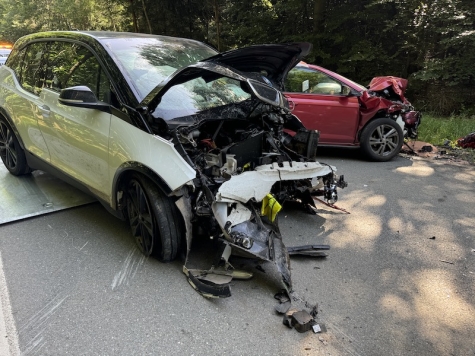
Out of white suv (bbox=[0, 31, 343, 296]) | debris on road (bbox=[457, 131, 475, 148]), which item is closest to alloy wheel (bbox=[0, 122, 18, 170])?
white suv (bbox=[0, 31, 343, 296])

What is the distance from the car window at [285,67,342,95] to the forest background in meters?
4.97

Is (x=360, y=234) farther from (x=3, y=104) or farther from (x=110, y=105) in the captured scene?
(x=3, y=104)

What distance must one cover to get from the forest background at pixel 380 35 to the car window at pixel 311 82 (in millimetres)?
4968

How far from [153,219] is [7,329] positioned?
4.01ft

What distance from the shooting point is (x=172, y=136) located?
2.89m

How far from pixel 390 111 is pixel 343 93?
846 millimetres

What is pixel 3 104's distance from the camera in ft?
15.3

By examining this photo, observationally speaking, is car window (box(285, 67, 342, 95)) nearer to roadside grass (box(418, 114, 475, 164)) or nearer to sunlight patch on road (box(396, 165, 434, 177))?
sunlight patch on road (box(396, 165, 434, 177))

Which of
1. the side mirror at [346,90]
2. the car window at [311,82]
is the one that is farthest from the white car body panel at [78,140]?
the side mirror at [346,90]

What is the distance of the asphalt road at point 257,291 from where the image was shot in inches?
90.7

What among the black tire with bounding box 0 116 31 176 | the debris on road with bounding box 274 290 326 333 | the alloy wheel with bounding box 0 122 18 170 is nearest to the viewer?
the debris on road with bounding box 274 290 326 333

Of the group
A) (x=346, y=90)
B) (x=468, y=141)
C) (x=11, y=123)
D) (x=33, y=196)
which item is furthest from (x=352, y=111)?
(x=11, y=123)

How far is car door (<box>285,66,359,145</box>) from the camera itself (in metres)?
6.11

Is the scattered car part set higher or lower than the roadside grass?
lower
